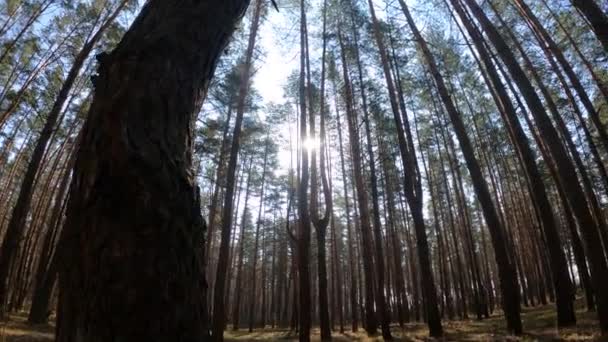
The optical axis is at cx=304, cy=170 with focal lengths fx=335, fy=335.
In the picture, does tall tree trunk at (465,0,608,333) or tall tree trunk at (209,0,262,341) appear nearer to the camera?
tall tree trunk at (465,0,608,333)

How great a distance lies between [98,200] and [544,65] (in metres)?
15.7

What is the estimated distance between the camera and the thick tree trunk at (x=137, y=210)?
80cm

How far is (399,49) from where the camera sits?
12.4 metres

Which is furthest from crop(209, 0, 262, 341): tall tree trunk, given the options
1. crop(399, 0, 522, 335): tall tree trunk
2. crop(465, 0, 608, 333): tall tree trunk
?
crop(465, 0, 608, 333): tall tree trunk

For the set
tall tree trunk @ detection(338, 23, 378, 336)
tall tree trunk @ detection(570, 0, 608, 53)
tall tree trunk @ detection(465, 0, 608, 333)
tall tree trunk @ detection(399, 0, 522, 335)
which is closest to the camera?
tall tree trunk @ detection(570, 0, 608, 53)

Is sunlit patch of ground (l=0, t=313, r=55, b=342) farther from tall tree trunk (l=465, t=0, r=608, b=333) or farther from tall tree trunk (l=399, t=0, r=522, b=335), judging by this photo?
tall tree trunk (l=465, t=0, r=608, b=333)

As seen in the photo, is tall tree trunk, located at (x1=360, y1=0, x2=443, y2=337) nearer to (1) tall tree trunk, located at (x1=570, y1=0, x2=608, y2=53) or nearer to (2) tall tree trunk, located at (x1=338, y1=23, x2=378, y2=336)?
(2) tall tree trunk, located at (x1=338, y1=23, x2=378, y2=336)

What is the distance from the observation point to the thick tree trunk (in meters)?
0.80

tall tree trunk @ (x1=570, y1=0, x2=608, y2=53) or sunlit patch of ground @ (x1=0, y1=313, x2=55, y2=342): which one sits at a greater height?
tall tree trunk @ (x1=570, y1=0, x2=608, y2=53)

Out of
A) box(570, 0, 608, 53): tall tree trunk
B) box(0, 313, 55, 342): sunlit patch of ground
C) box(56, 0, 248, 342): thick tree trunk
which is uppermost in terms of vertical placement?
box(570, 0, 608, 53): tall tree trunk

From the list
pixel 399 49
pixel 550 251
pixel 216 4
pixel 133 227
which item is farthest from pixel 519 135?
pixel 133 227

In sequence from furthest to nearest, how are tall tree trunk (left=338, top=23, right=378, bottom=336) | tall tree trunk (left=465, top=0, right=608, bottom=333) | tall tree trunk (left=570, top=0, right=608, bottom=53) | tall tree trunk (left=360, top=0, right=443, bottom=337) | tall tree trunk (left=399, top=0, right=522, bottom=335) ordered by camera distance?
tall tree trunk (left=338, top=23, right=378, bottom=336)
tall tree trunk (left=360, top=0, right=443, bottom=337)
tall tree trunk (left=399, top=0, right=522, bottom=335)
tall tree trunk (left=465, top=0, right=608, bottom=333)
tall tree trunk (left=570, top=0, right=608, bottom=53)

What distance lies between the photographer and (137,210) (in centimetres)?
88

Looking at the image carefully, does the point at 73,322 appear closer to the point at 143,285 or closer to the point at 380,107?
the point at 143,285
